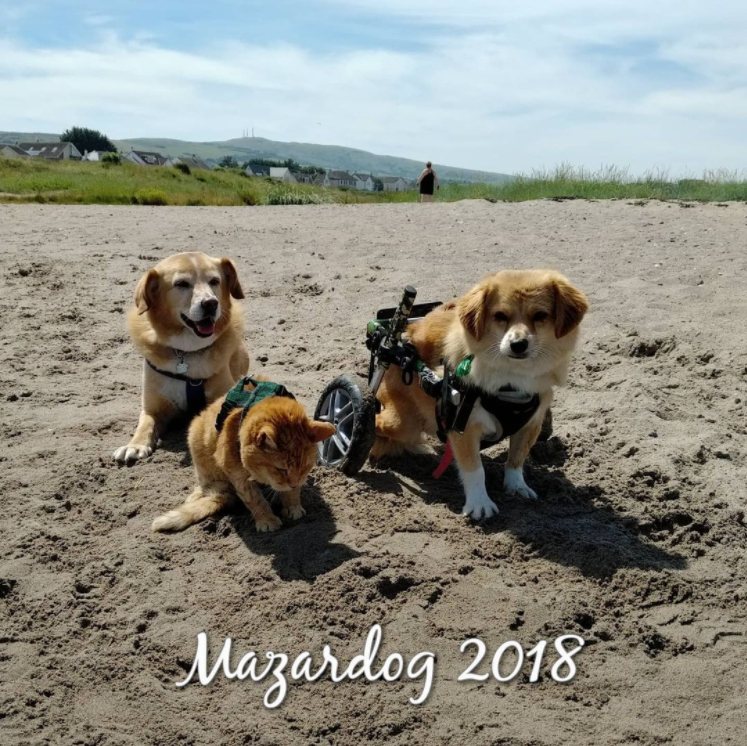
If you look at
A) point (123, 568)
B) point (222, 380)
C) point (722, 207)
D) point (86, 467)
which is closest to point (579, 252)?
point (722, 207)

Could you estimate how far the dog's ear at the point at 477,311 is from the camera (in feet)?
13.3

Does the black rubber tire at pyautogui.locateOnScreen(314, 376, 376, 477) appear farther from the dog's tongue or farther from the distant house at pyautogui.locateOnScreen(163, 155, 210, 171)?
the distant house at pyautogui.locateOnScreen(163, 155, 210, 171)

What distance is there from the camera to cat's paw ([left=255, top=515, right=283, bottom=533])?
397 centimetres

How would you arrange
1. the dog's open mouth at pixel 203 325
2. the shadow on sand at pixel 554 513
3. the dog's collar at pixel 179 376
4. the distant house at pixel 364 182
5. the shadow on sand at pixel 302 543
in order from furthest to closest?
the distant house at pixel 364 182 < the dog's collar at pixel 179 376 < the dog's open mouth at pixel 203 325 < the shadow on sand at pixel 554 513 < the shadow on sand at pixel 302 543

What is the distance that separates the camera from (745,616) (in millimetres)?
3271

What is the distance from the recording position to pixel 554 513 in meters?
4.24

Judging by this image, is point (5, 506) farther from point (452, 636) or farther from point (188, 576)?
point (452, 636)

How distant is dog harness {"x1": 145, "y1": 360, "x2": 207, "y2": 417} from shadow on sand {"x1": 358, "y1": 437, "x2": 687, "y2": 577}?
60.3 inches

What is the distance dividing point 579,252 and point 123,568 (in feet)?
24.7

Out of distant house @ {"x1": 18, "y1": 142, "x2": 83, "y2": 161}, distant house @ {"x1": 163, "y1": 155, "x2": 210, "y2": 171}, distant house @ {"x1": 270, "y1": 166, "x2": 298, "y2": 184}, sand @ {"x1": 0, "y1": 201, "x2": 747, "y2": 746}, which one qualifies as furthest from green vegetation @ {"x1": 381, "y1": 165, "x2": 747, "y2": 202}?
distant house @ {"x1": 18, "y1": 142, "x2": 83, "y2": 161}

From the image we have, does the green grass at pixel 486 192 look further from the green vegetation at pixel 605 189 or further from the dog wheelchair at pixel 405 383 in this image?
the dog wheelchair at pixel 405 383

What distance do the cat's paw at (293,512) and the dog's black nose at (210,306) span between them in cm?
170

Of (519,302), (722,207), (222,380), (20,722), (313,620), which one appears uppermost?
(722,207)

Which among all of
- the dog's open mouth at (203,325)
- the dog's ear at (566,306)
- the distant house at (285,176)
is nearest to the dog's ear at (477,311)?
the dog's ear at (566,306)
